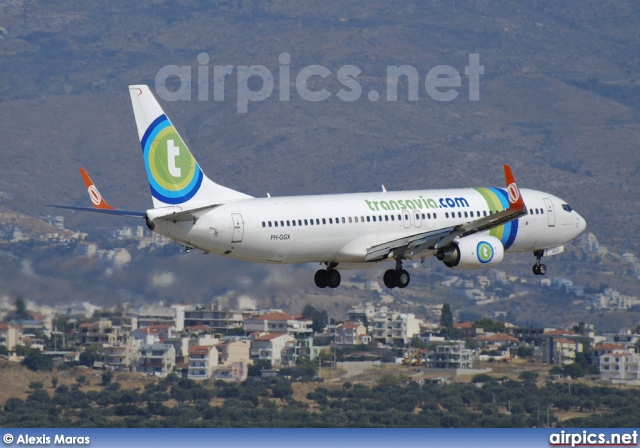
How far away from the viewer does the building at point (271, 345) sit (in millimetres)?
191750

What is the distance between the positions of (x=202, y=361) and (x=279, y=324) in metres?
11.2

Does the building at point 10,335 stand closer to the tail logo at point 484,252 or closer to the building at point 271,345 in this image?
the building at point 271,345

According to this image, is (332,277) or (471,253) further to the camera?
(332,277)

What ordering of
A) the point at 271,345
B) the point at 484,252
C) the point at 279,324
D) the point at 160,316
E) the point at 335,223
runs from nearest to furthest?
1. the point at 335,223
2. the point at 484,252
3. the point at 160,316
4. the point at 279,324
5. the point at 271,345

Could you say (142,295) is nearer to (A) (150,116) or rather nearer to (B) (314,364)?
(A) (150,116)

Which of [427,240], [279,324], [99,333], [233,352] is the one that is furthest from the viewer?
[233,352]

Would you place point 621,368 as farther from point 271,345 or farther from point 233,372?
point 233,372

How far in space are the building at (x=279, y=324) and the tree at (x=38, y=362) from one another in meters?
21.0

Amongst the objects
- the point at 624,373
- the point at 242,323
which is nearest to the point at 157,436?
the point at 242,323

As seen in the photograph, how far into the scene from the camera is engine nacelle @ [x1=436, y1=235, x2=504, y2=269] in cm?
8606

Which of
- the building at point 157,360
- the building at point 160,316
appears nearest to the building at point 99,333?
the building at point 160,316

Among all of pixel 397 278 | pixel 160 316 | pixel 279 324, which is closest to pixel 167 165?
pixel 397 278

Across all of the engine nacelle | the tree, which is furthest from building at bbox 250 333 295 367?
the engine nacelle

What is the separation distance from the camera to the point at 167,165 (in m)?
81.1
